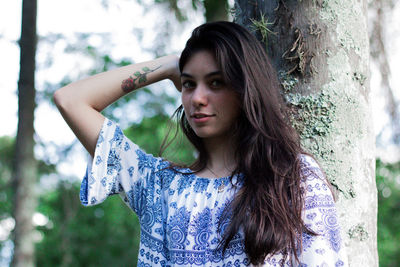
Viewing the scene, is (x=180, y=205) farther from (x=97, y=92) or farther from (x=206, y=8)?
(x=206, y=8)

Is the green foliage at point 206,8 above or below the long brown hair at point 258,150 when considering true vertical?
above

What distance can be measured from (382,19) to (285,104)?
110 centimetres

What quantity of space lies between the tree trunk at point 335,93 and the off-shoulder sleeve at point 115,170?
673mm

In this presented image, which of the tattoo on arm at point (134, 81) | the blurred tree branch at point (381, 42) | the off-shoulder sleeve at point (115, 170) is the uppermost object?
the blurred tree branch at point (381, 42)

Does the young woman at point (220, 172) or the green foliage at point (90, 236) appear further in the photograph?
the green foliage at point (90, 236)

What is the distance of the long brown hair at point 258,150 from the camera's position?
1.54m

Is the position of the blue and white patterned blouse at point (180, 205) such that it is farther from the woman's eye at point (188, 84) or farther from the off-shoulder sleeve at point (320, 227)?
the woman's eye at point (188, 84)

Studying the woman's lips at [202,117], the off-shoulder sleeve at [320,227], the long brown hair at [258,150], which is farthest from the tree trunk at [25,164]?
the off-shoulder sleeve at [320,227]

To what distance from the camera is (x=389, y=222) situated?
13.0m

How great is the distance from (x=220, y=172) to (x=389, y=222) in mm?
12670

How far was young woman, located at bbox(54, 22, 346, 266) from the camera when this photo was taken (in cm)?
155

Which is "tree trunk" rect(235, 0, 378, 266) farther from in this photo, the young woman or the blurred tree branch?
the blurred tree branch

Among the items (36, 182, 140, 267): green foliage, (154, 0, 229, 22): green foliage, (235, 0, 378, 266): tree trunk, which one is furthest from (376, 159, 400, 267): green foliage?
(235, 0, 378, 266): tree trunk

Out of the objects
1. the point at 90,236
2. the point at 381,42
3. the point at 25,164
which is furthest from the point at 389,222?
the point at 381,42
